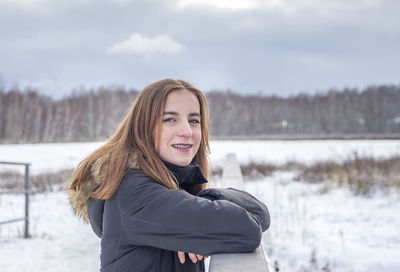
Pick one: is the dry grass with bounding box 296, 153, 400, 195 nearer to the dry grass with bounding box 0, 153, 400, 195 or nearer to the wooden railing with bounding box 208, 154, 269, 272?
the dry grass with bounding box 0, 153, 400, 195

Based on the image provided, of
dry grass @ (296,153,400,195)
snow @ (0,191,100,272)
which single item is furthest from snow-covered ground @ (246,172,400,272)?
snow @ (0,191,100,272)

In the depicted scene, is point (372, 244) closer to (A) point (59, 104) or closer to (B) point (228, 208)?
(B) point (228, 208)

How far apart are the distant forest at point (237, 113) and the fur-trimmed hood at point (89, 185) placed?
45986mm

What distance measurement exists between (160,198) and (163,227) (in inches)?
3.5

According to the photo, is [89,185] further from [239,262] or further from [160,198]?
[239,262]

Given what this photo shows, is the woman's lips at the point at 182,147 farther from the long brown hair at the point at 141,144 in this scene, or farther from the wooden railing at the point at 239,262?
the wooden railing at the point at 239,262

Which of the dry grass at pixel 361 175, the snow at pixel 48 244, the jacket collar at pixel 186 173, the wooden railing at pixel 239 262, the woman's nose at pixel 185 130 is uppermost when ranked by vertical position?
the woman's nose at pixel 185 130

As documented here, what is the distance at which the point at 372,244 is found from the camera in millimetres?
5051

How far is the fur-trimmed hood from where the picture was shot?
127cm

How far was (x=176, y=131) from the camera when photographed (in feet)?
4.59

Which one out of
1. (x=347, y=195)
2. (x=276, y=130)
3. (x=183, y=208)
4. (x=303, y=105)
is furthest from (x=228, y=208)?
(x=303, y=105)

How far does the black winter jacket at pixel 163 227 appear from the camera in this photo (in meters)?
1.07

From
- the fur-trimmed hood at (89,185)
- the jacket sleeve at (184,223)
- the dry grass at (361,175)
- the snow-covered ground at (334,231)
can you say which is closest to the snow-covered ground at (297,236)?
the snow-covered ground at (334,231)

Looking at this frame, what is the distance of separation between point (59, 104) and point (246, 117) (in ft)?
109
